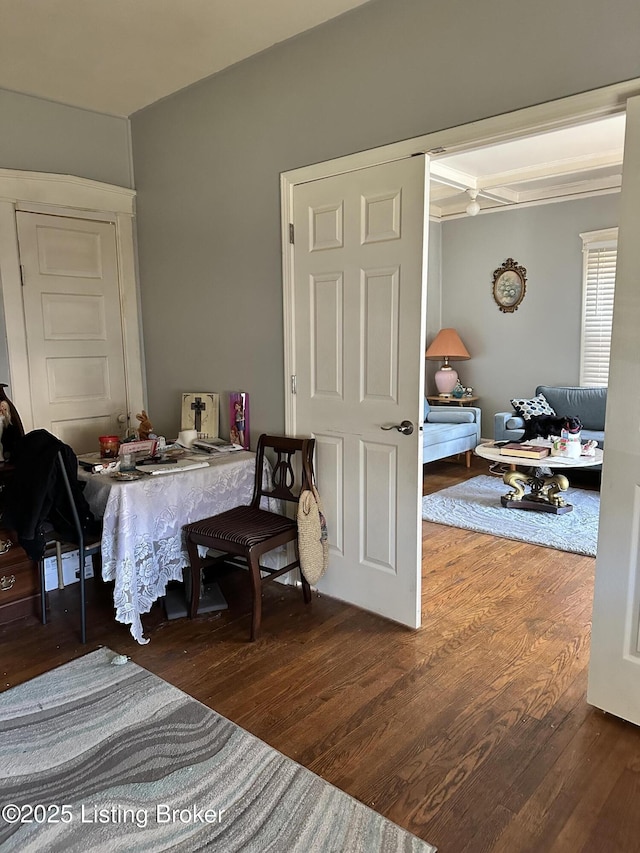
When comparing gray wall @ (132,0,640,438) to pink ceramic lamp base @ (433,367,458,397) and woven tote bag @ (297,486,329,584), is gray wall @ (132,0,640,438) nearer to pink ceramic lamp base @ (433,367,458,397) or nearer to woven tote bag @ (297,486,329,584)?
woven tote bag @ (297,486,329,584)

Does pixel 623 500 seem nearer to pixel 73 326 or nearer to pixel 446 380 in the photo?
pixel 73 326

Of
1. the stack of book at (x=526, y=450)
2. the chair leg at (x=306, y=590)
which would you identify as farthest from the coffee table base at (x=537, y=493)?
the chair leg at (x=306, y=590)

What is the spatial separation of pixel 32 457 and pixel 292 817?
A: 180cm

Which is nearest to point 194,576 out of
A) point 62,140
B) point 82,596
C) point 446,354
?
point 82,596

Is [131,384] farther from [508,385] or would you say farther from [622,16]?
[508,385]

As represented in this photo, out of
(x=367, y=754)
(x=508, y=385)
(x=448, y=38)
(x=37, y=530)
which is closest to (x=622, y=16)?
(x=448, y=38)

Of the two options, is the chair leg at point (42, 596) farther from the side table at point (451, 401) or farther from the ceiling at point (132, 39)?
the side table at point (451, 401)

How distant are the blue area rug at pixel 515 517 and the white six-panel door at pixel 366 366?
1.53m

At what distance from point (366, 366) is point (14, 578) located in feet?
6.61

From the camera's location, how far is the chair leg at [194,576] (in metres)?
2.85

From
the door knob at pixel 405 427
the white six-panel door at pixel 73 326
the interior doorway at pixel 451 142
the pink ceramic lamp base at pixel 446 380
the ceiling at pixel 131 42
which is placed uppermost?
the ceiling at pixel 131 42

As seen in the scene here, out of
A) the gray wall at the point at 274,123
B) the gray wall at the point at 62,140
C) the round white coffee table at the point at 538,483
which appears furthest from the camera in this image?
the round white coffee table at the point at 538,483

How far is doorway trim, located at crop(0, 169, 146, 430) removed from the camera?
3347 mm

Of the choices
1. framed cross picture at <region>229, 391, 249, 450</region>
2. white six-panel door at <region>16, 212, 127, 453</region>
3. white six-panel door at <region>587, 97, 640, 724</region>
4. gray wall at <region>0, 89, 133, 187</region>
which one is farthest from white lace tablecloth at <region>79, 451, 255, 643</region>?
gray wall at <region>0, 89, 133, 187</region>
